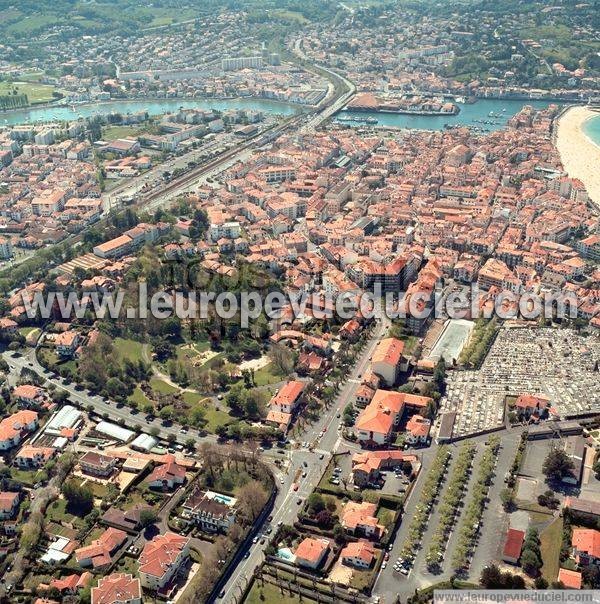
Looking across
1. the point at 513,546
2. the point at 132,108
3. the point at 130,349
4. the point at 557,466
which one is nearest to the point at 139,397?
the point at 130,349

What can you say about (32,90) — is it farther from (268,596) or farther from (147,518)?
(268,596)

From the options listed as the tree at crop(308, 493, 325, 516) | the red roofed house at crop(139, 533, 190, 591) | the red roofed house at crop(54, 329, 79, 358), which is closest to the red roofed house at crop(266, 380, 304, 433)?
the tree at crop(308, 493, 325, 516)

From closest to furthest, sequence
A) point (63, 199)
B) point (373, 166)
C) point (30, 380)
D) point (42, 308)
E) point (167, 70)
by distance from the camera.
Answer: point (30, 380)
point (42, 308)
point (63, 199)
point (373, 166)
point (167, 70)

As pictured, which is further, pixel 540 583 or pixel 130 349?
pixel 130 349

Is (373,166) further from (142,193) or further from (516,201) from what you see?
(142,193)

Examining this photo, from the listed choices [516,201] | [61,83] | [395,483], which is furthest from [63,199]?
[61,83]

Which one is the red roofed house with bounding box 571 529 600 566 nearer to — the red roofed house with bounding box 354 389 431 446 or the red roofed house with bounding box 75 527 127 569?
the red roofed house with bounding box 354 389 431 446
